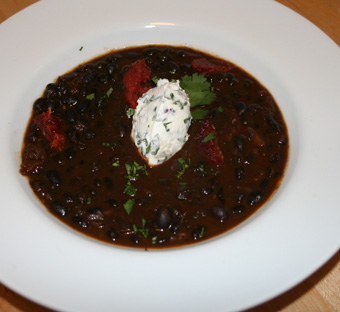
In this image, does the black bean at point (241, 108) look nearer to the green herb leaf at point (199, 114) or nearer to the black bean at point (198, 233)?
the green herb leaf at point (199, 114)

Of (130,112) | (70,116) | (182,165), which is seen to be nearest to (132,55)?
(130,112)

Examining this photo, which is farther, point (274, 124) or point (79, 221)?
point (274, 124)

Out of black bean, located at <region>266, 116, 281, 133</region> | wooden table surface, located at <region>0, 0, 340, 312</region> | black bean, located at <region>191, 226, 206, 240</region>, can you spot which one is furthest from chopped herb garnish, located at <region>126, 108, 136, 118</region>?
wooden table surface, located at <region>0, 0, 340, 312</region>

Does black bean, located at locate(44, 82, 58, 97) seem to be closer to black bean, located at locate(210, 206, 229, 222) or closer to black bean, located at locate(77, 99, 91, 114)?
black bean, located at locate(77, 99, 91, 114)

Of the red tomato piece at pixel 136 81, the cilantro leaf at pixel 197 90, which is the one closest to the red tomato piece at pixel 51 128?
the red tomato piece at pixel 136 81

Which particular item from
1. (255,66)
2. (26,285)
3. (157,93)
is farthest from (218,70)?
(26,285)

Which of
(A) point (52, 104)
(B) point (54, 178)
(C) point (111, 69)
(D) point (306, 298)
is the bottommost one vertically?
(D) point (306, 298)

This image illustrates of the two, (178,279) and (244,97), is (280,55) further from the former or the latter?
(178,279)

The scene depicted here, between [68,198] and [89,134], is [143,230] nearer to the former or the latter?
[68,198]
